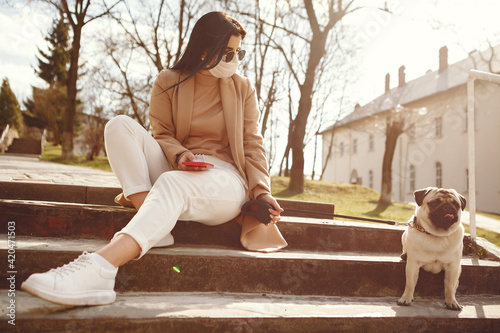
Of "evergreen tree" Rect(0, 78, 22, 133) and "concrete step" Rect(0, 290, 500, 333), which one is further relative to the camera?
"evergreen tree" Rect(0, 78, 22, 133)

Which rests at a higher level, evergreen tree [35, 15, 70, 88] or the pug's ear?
evergreen tree [35, 15, 70, 88]

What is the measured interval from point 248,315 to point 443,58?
113 feet

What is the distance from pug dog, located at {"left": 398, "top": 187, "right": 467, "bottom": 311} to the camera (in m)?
2.33

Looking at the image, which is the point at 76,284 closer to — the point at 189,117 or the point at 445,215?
the point at 189,117

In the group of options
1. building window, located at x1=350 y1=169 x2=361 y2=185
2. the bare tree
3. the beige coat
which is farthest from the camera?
building window, located at x1=350 y1=169 x2=361 y2=185

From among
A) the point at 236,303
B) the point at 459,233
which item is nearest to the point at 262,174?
the point at 236,303

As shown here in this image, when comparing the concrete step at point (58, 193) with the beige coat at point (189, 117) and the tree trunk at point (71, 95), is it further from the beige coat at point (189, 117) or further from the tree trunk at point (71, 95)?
the tree trunk at point (71, 95)

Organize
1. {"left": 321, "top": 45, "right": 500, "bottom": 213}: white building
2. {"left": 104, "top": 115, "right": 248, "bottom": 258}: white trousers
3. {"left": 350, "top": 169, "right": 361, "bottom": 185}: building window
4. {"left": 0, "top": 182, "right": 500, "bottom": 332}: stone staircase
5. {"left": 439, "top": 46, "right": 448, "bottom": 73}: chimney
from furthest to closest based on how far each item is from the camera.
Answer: {"left": 350, "top": 169, "right": 361, "bottom": 185}: building window < {"left": 439, "top": 46, "right": 448, "bottom": 73}: chimney < {"left": 321, "top": 45, "right": 500, "bottom": 213}: white building < {"left": 104, "top": 115, "right": 248, "bottom": 258}: white trousers < {"left": 0, "top": 182, "right": 500, "bottom": 332}: stone staircase

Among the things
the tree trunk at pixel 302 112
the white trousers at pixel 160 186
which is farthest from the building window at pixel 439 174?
the white trousers at pixel 160 186

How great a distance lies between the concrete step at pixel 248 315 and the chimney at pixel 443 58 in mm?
32871

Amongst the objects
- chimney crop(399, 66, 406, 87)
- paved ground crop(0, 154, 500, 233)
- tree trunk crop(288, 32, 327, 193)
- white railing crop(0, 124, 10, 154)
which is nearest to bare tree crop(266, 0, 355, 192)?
tree trunk crop(288, 32, 327, 193)

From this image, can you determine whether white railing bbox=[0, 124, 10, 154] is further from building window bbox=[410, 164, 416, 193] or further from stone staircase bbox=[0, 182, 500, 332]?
building window bbox=[410, 164, 416, 193]

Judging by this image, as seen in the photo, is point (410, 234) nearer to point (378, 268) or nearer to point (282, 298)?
point (378, 268)

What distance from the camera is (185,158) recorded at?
2395 millimetres
